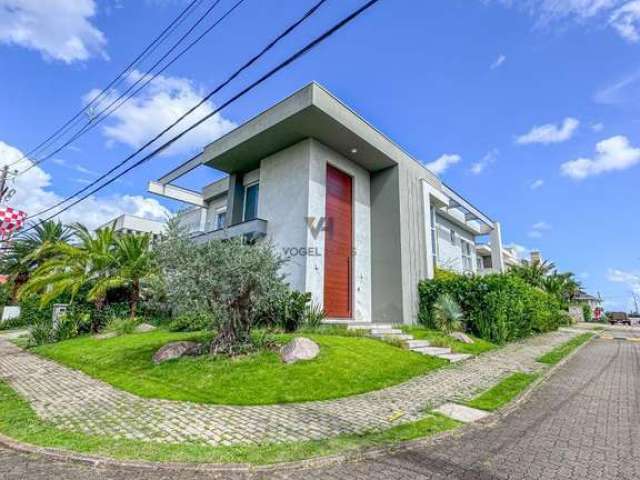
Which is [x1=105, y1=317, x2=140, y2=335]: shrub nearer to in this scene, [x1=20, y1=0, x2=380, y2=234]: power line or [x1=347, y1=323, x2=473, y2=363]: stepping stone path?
[x1=20, y1=0, x2=380, y2=234]: power line

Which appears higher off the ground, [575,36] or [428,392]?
[575,36]

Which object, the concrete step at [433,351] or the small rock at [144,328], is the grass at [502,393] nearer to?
the concrete step at [433,351]

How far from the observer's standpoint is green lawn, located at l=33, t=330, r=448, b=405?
5750mm

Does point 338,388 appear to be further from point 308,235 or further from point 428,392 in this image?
point 308,235

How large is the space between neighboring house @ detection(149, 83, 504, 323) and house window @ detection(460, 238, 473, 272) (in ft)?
32.0

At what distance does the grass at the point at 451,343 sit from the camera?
1006cm

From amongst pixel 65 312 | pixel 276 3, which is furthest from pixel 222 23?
pixel 65 312

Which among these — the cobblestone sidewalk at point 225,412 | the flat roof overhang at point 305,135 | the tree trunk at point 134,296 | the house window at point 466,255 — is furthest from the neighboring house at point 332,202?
the house window at point 466,255

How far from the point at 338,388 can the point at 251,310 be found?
10.1ft

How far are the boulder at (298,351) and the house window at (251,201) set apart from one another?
914 centimetres

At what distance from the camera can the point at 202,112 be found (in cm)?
762

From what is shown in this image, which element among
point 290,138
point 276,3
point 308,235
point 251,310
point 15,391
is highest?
point 290,138

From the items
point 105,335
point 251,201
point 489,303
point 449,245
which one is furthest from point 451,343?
point 449,245

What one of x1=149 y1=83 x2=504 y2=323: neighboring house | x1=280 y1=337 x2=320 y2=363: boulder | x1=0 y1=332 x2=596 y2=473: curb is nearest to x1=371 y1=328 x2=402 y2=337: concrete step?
x1=149 y1=83 x2=504 y2=323: neighboring house
